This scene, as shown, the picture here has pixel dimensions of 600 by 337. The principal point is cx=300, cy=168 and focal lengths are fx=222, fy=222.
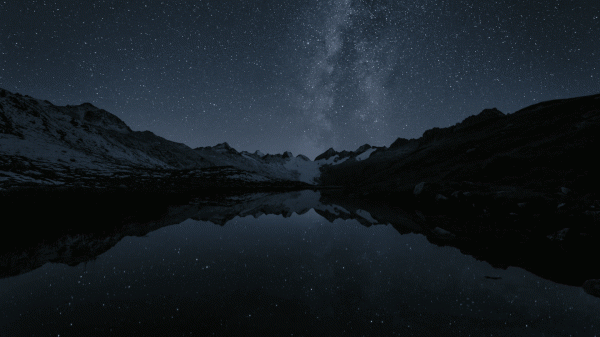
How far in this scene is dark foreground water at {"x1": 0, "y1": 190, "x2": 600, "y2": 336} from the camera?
5.07 m

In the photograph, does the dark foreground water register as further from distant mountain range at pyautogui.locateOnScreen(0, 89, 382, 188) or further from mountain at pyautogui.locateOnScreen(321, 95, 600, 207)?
distant mountain range at pyautogui.locateOnScreen(0, 89, 382, 188)

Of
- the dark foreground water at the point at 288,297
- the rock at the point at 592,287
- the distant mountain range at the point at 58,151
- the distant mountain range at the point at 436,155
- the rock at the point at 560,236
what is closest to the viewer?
the dark foreground water at the point at 288,297

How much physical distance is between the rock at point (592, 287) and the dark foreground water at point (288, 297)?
32cm

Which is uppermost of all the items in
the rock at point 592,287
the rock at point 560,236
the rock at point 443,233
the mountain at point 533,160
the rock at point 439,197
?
the mountain at point 533,160

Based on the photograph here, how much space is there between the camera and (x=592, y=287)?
21.4ft

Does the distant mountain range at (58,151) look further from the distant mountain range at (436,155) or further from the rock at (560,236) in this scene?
the rock at (560,236)

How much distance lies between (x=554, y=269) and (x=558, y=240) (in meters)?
4.55

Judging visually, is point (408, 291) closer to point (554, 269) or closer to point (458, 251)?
point (458, 251)

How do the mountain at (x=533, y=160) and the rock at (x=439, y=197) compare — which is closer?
the mountain at (x=533, y=160)

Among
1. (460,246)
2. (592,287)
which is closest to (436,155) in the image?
(460,246)

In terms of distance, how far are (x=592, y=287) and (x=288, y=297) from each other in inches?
352

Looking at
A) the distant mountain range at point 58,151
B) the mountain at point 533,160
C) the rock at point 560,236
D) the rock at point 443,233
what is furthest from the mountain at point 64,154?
the mountain at point 533,160

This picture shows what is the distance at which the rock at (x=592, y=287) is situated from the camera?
636 centimetres

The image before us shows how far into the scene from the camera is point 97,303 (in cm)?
594
